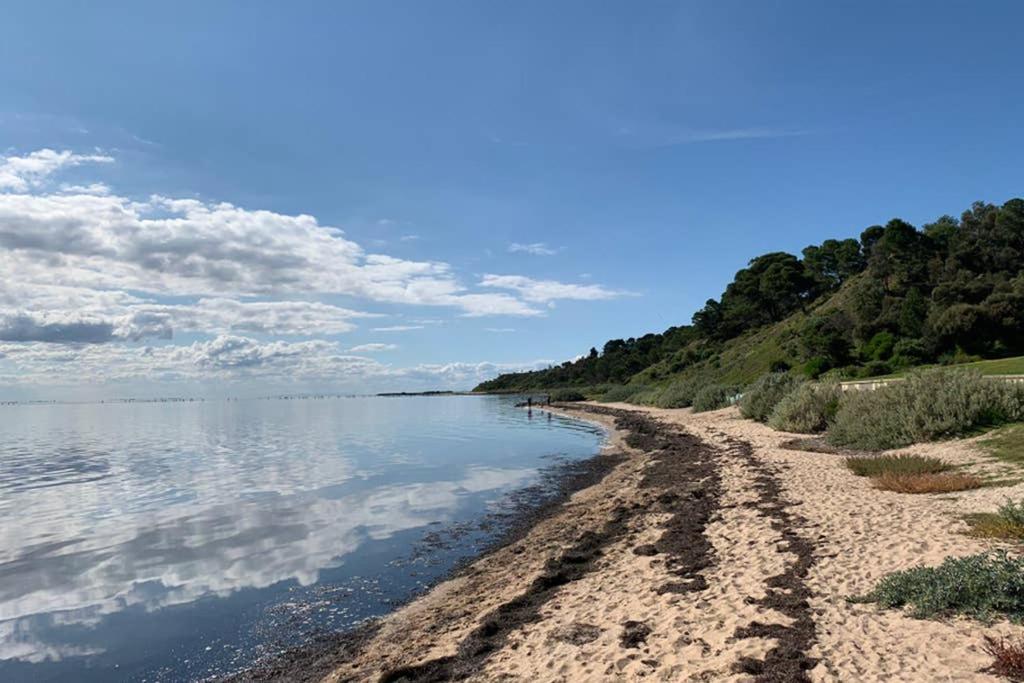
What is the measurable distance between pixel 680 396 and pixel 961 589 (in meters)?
63.5

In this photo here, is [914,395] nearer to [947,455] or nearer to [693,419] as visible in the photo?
[947,455]

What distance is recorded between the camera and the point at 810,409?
30.8 metres

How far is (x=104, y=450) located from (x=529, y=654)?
44875 millimetres

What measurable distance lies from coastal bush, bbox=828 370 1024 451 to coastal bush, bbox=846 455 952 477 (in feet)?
13.4

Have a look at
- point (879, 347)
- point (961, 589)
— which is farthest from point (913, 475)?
point (879, 347)

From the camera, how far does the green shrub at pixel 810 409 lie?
30.2 meters

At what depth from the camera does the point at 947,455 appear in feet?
58.3

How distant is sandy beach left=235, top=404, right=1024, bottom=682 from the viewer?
660cm

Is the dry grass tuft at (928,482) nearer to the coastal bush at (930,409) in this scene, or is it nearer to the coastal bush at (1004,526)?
the coastal bush at (1004,526)

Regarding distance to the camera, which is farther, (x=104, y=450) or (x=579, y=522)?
(x=104, y=450)

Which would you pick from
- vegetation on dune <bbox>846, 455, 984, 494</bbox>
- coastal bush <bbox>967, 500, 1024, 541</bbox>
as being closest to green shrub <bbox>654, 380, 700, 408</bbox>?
vegetation on dune <bbox>846, 455, 984, 494</bbox>

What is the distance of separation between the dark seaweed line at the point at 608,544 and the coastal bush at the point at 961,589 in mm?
2626

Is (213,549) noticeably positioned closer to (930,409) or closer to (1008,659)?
(1008,659)

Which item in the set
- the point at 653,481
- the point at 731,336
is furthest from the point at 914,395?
the point at 731,336
